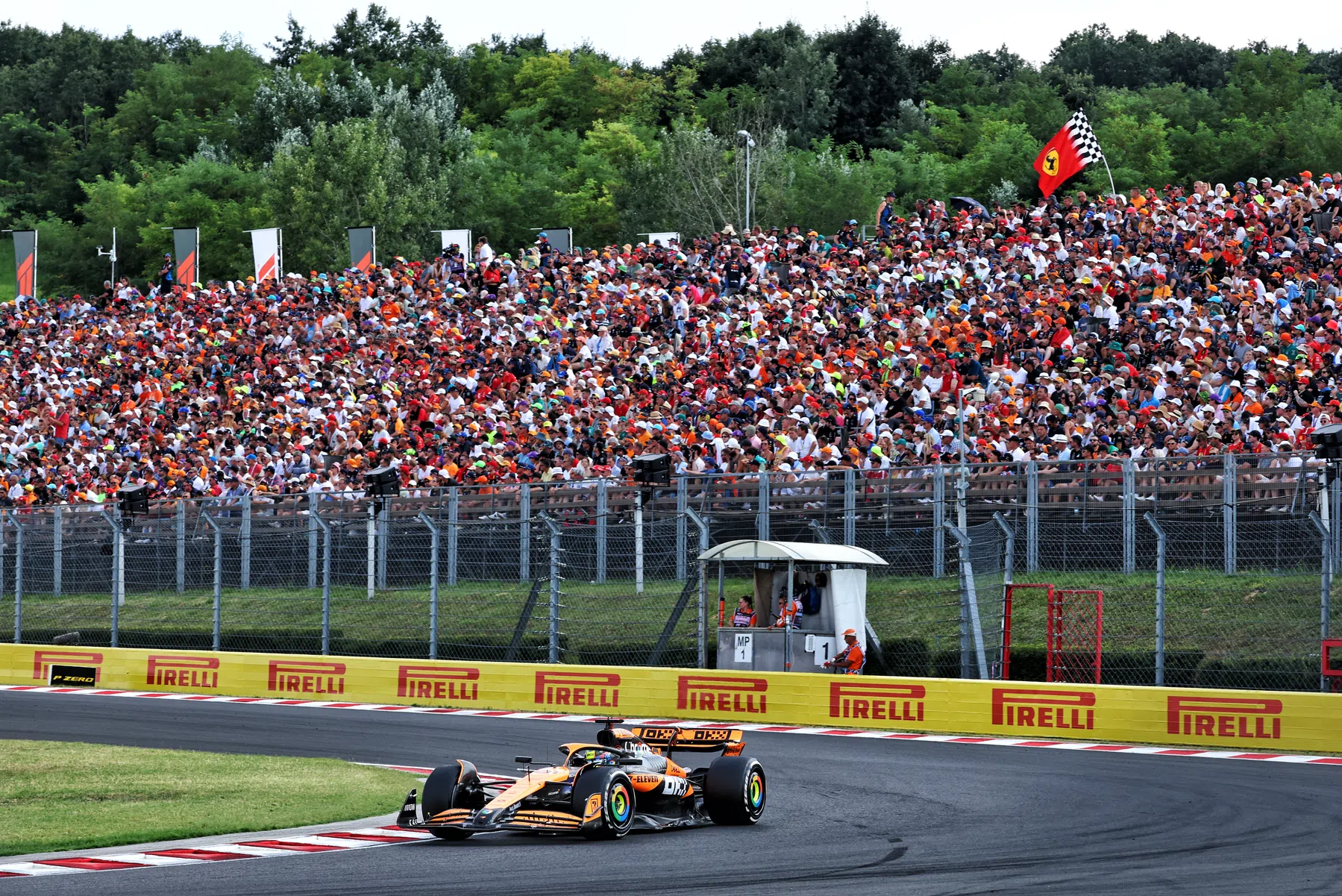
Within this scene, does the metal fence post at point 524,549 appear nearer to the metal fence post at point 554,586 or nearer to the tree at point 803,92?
the metal fence post at point 554,586

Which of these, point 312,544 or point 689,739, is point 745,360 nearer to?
point 312,544

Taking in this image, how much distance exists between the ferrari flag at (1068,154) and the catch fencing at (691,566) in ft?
49.4

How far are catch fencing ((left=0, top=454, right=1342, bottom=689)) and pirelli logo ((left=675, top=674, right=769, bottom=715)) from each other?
62cm

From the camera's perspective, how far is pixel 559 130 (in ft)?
280

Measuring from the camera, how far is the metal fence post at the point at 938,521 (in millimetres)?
18438

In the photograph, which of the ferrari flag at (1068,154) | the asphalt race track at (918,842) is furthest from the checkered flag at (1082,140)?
the asphalt race track at (918,842)

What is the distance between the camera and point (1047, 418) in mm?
21891

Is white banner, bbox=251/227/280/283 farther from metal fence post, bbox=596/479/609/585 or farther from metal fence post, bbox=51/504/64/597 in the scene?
metal fence post, bbox=596/479/609/585

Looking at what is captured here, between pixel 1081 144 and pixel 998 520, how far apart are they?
16943 millimetres

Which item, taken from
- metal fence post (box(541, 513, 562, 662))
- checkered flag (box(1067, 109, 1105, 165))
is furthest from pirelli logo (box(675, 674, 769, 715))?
checkered flag (box(1067, 109, 1105, 165))

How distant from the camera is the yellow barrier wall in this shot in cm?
1562

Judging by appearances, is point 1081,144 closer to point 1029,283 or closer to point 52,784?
point 1029,283

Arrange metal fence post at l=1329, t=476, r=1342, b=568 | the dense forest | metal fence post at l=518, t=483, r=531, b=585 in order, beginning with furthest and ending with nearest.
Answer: the dense forest, metal fence post at l=518, t=483, r=531, b=585, metal fence post at l=1329, t=476, r=1342, b=568

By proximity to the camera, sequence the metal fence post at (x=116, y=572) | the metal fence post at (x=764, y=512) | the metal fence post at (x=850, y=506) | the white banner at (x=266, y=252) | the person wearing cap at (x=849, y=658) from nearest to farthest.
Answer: the person wearing cap at (x=849, y=658) < the metal fence post at (x=850, y=506) < the metal fence post at (x=764, y=512) < the metal fence post at (x=116, y=572) < the white banner at (x=266, y=252)
